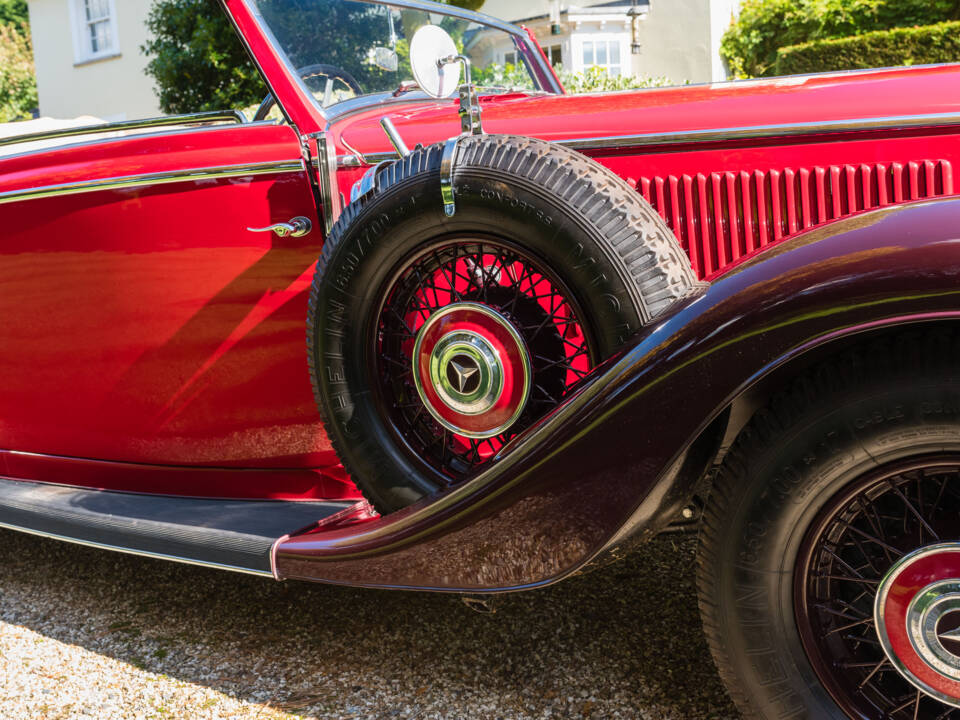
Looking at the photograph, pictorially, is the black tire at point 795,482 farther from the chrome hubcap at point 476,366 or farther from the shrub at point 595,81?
the shrub at point 595,81

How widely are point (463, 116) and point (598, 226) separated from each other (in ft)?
1.66

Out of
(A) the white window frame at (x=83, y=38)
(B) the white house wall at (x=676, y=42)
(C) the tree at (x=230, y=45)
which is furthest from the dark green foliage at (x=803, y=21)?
(A) the white window frame at (x=83, y=38)

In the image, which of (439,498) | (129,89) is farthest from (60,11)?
(439,498)

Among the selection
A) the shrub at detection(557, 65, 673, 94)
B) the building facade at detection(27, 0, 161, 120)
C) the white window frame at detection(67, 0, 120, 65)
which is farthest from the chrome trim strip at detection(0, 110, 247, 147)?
the white window frame at detection(67, 0, 120, 65)

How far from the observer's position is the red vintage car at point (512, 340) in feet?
4.63

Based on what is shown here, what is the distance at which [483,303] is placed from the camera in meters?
1.87

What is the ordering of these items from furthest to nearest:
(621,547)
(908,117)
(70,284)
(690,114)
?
1. (70,284)
2. (690,114)
3. (908,117)
4. (621,547)

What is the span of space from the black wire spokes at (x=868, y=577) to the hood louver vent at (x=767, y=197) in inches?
26.7

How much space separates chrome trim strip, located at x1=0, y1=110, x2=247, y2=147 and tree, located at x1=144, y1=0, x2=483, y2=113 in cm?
19

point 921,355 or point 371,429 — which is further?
point 371,429

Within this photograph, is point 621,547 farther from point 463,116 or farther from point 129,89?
point 129,89

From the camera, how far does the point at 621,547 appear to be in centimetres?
162

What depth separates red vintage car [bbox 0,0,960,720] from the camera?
141 centimetres

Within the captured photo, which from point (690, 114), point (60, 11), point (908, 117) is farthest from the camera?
point (60, 11)
